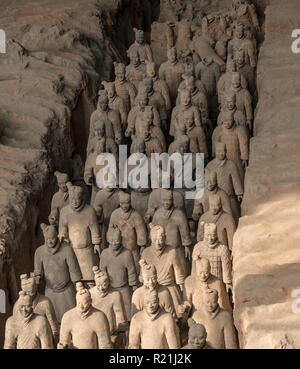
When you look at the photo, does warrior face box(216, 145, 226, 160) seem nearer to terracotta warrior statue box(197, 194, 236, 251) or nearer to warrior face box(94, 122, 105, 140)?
terracotta warrior statue box(197, 194, 236, 251)

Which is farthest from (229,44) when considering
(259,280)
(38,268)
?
(259,280)

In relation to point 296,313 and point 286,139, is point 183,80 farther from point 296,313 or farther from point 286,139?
point 296,313

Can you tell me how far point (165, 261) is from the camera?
8477 mm

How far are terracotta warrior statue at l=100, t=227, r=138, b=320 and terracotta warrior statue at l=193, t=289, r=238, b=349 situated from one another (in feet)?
4.22

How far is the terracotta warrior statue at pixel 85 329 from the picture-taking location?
7.45m

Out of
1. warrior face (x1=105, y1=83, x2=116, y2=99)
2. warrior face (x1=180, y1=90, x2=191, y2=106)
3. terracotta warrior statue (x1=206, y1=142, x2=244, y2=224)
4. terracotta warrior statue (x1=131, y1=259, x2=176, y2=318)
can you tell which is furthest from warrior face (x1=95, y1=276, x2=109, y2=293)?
warrior face (x1=105, y1=83, x2=116, y2=99)

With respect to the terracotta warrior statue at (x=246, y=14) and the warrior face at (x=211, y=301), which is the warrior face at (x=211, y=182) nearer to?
the warrior face at (x=211, y=301)

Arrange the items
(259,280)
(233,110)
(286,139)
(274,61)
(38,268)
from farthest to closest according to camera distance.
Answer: (274,61) → (233,110) → (286,139) → (38,268) → (259,280)

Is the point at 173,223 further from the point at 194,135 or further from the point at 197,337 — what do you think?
the point at 197,337

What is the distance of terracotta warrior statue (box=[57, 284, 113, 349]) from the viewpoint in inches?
293

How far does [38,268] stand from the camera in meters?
8.64

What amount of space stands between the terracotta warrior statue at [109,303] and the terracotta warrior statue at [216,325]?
2.89 ft

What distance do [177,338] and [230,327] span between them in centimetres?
41

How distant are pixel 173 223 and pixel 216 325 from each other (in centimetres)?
175
